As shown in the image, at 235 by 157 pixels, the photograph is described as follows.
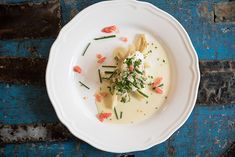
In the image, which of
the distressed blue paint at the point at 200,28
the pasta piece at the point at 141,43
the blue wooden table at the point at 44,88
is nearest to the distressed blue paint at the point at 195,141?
Answer: the blue wooden table at the point at 44,88

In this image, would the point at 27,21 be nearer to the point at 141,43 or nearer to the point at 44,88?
the point at 44,88

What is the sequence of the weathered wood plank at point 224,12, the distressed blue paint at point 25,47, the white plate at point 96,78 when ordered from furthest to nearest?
the weathered wood plank at point 224,12, the distressed blue paint at point 25,47, the white plate at point 96,78

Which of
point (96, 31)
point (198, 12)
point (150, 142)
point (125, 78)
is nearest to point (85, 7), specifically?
point (96, 31)

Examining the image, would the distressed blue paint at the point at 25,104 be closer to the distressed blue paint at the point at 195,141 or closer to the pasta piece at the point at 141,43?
the distressed blue paint at the point at 195,141

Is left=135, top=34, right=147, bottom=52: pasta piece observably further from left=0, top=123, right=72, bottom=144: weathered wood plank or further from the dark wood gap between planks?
left=0, top=123, right=72, bottom=144: weathered wood plank

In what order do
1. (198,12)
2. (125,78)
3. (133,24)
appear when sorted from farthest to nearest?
1. (198,12)
2. (133,24)
3. (125,78)

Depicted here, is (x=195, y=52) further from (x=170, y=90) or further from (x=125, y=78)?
(x=125, y=78)

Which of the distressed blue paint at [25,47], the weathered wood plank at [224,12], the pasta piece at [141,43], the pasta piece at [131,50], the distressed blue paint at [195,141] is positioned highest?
the weathered wood plank at [224,12]

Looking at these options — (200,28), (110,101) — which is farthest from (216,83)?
(110,101)
